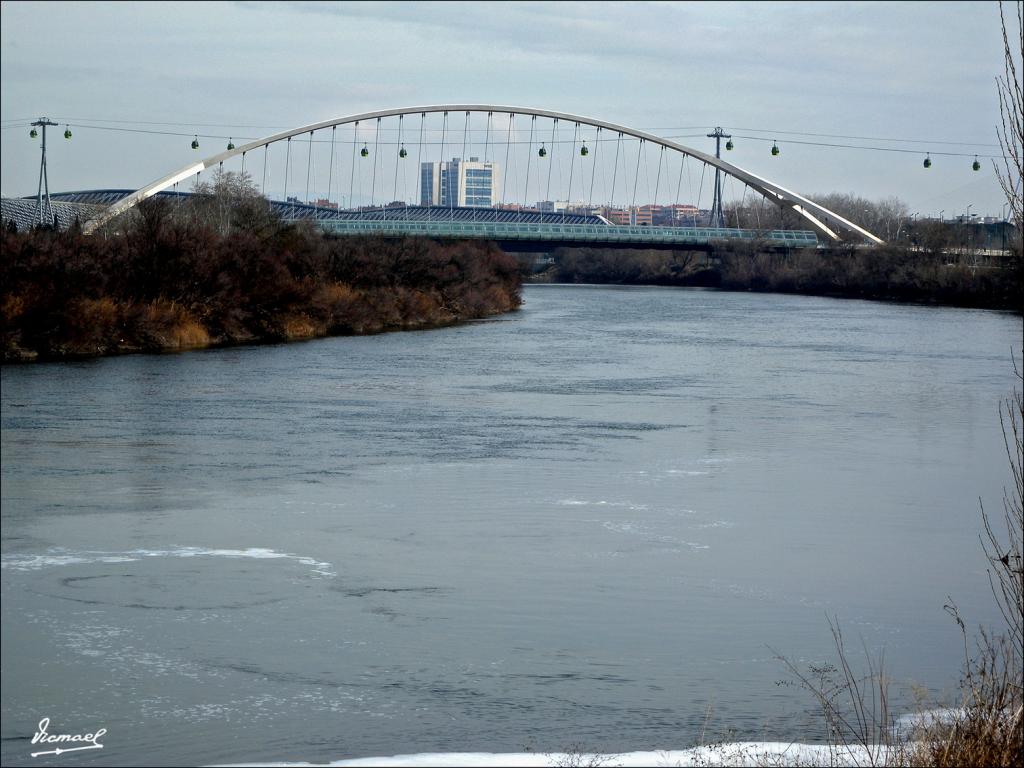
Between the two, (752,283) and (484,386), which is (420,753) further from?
(752,283)

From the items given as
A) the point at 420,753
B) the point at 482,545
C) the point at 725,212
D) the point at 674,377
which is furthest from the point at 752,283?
the point at 420,753

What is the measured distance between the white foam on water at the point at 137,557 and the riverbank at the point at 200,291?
574 inches

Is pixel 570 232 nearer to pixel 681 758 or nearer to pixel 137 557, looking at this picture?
pixel 137 557

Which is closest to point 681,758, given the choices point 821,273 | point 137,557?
point 137,557

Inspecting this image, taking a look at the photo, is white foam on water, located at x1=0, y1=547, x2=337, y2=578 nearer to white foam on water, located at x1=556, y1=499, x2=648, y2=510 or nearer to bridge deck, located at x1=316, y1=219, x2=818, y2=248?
white foam on water, located at x1=556, y1=499, x2=648, y2=510

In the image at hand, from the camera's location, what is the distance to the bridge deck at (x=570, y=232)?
207 feet

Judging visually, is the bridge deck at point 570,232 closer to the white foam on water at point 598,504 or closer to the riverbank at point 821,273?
the riverbank at point 821,273

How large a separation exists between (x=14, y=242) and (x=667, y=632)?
67.5ft

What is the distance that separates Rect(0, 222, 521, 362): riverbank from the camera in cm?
2480

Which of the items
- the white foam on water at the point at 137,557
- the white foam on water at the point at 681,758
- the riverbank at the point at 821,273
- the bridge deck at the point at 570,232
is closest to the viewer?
the white foam on water at the point at 681,758

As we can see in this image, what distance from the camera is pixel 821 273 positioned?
233 ft

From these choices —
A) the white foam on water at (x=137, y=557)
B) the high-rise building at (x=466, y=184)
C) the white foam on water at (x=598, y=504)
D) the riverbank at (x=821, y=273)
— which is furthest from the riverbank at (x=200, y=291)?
the high-rise building at (x=466, y=184)

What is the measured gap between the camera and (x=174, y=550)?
34.8 feet

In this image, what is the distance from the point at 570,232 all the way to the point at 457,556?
6004 cm
